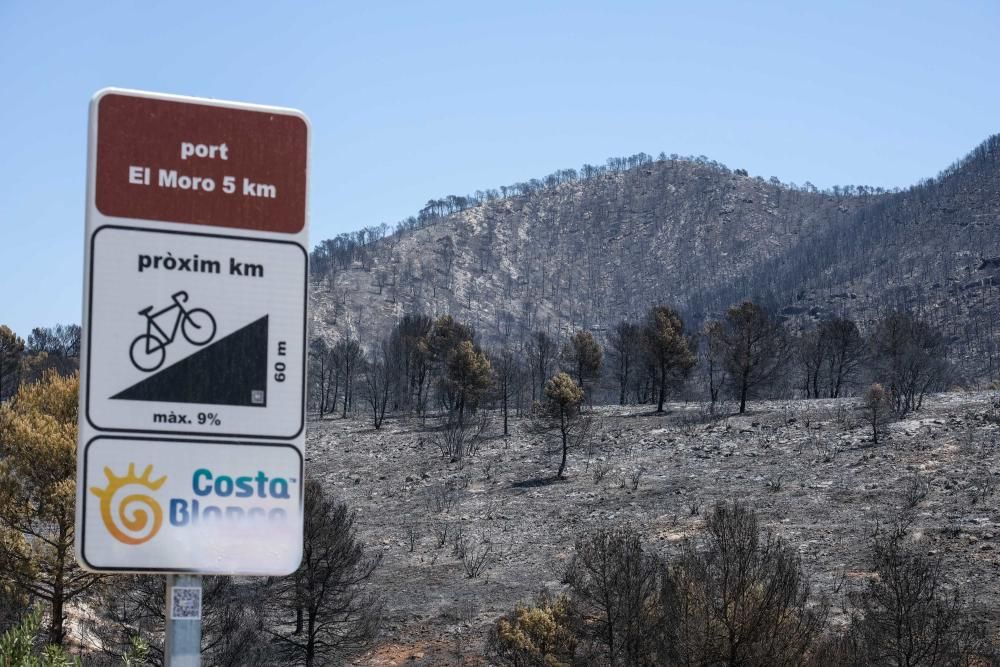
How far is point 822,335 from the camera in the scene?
3637 inches

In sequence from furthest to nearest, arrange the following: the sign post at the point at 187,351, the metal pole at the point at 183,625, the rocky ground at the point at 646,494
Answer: the rocky ground at the point at 646,494, the sign post at the point at 187,351, the metal pole at the point at 183,625

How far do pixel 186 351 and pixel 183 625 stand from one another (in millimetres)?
667

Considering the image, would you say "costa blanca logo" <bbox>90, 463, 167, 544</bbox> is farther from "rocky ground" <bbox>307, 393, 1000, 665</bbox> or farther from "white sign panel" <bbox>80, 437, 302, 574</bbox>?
"rocky ground" <bbox>307, 393, 1000, 665</bbox>

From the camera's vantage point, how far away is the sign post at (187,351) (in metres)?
3.01

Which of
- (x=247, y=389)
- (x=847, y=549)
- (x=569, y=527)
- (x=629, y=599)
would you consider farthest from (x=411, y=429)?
(x=247, y=389)

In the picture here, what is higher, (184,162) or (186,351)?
(184,162)

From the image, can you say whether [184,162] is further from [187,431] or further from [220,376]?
[187,431]

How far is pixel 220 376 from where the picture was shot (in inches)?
121

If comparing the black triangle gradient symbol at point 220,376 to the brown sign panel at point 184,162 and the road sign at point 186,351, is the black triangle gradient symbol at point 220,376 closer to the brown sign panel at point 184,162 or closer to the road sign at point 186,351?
the road sign at point 186,351

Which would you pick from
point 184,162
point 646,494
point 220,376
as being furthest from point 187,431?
point 646,494

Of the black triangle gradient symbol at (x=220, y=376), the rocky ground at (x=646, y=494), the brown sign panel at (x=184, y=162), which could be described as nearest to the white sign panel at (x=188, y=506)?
the black triangle gradient symbol at (x=220, y=376)

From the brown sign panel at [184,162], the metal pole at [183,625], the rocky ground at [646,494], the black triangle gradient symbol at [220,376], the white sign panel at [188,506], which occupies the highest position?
the brown sign panel at [184,162]

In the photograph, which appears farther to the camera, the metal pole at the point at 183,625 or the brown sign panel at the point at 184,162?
the brown sign panel at the point at 184,162

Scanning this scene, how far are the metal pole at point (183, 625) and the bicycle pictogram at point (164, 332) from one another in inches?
21.5
